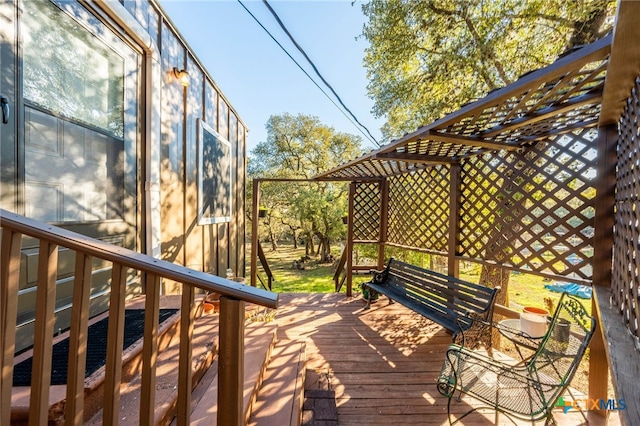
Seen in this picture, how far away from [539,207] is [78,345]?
3701 mm

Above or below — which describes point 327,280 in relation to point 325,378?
below

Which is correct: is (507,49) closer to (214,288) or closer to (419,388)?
A: (419,388)

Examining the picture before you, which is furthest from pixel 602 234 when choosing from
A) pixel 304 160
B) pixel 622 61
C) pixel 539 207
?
pixel 304 160

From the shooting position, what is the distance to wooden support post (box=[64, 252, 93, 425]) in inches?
30.8

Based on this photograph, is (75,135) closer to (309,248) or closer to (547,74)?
(547,74)

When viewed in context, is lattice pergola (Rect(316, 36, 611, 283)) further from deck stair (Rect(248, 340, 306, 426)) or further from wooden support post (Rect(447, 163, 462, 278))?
deck stair (Rect(248, 340, 306, 426))

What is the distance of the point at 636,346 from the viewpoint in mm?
1155

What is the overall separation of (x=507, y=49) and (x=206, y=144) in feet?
17.2

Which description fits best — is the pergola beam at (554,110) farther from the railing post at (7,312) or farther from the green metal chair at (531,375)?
the railing post at (7,312)

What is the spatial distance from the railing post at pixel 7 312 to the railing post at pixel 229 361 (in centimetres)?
59

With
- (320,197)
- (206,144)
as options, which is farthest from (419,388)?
(320,197)

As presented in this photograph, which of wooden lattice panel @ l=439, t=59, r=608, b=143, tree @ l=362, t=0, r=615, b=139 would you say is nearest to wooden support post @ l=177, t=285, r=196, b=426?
wooden lattice panel @ l=439, t=59, r=608, b=143

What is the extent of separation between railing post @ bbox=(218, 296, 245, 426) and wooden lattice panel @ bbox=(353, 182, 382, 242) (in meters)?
4.05

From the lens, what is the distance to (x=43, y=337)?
0.77 meters
